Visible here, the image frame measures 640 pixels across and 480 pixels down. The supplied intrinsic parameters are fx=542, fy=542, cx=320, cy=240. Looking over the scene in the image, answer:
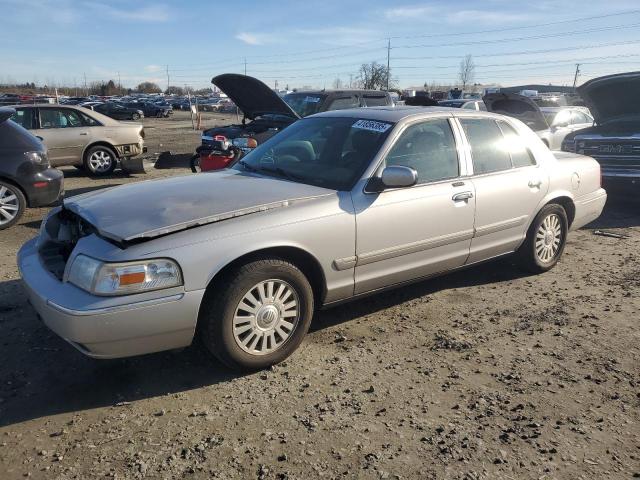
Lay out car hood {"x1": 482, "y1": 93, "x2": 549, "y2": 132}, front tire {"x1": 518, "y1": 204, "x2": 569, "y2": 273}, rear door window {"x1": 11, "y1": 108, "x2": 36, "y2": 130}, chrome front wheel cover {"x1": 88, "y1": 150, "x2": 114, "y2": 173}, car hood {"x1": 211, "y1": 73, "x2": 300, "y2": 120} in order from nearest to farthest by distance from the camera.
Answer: front tire {"x1": 518, "y1": 204, "x2": 569, "y2": 273}
car hood {"x1": 211, "y1": 73, "x2": 300, "y2": 120}
rear door window {"x1": 11, "y1": 108, "x2": 36, "y2": 130}
chrome front wheel cover {"x1": 88, "y1": 150, "x2": 114, "y2": 173}
car hood {"x1": 482, "y1": 93, "x2": 549, "y2": 132}

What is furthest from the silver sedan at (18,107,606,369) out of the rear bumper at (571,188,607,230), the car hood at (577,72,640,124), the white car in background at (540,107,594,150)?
the white car in background at (540,107,594,150)

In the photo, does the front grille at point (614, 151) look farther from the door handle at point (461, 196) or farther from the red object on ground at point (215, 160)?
the red object on ground at point (215, 160)

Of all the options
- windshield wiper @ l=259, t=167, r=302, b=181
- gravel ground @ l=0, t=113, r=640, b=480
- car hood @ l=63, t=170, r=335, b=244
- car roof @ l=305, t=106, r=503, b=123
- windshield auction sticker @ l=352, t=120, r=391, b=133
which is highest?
car roof @ l=305, t=106, r=503, b=123

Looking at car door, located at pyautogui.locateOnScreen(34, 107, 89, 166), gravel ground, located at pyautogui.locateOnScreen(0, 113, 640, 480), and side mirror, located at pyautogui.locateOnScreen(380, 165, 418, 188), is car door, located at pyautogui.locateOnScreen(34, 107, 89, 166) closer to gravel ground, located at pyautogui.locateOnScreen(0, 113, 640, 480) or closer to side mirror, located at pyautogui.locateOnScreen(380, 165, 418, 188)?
gravel ground, located at pyautogui.locateOnScreen(0, 113, 640, 480)

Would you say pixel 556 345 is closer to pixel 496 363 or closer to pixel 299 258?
pixel 496 363

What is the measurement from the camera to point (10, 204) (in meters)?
6.96

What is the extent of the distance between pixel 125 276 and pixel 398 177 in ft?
6.22

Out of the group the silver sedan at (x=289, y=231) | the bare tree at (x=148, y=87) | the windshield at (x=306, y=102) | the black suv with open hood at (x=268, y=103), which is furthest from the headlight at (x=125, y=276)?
the bare tree at (x=148, y=87)

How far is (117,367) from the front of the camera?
354 centimetres

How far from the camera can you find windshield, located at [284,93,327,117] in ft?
34.3

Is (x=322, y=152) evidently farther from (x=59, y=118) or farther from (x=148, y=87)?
(x=148, y=87)

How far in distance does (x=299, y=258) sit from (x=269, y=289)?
0.31 m

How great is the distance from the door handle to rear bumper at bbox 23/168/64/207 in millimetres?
5473

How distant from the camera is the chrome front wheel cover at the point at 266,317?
3.36m
